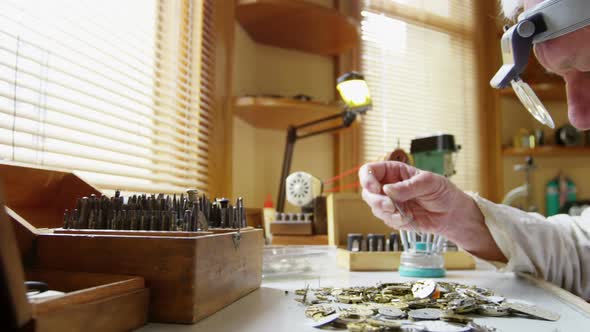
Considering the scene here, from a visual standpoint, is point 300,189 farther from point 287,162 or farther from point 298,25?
point 298,25

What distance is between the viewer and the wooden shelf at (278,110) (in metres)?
1.58

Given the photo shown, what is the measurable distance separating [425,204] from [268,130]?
128 cm

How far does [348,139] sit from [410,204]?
1.39 meters

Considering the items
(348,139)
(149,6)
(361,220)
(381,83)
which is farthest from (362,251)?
(381,83)

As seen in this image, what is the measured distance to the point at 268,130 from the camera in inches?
79.6

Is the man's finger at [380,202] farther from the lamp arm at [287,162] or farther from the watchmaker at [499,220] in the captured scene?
the lamp arm at [287,162]

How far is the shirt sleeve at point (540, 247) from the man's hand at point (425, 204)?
0.12 feet

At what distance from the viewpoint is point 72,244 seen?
1.43ft

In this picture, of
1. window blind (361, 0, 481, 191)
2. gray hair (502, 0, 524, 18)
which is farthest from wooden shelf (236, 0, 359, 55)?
gray hair (502, 0, 524, 18)

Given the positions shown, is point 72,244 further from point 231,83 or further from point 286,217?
point 231,83

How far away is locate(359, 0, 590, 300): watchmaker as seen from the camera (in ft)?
2.39

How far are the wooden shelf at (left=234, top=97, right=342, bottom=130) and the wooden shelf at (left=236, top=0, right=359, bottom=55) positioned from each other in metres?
0.35

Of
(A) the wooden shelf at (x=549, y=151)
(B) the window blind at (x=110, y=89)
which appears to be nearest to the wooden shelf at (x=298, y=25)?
(B) the window blind at (x=110, y=89)

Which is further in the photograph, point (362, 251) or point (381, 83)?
point (381, 83)
